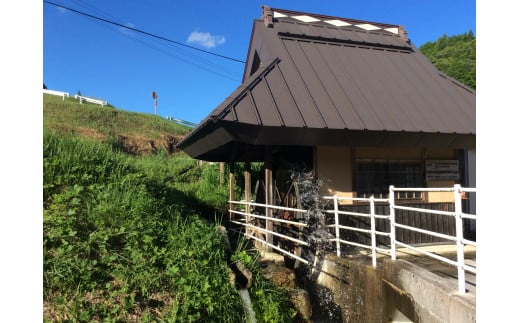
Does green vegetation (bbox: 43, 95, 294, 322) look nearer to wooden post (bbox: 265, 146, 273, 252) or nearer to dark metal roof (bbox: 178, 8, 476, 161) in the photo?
wooden post (bbox: 265, 146, 273, 252)

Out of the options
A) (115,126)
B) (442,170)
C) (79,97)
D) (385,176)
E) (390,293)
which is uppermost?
(79,97)

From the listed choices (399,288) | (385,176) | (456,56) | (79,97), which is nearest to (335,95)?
(385,176)

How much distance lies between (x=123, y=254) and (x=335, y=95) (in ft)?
16.1

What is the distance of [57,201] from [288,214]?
15.6 feet

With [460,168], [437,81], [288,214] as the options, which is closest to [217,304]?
[288,214]

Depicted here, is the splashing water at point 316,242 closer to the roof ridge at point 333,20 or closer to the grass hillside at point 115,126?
the roof ridge at point 333,20

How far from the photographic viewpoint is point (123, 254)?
4492 mm

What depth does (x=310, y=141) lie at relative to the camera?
261 inches

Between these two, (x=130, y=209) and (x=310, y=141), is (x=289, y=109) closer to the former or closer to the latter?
(x=310, y=141)

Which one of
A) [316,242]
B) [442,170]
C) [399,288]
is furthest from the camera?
[442,170]

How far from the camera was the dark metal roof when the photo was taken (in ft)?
21.1

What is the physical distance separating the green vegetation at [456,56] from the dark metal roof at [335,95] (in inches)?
667

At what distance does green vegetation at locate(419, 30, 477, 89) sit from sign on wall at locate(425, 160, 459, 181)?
17.8 metres

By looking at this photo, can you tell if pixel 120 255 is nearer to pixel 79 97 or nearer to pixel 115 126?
pixel 115 126
